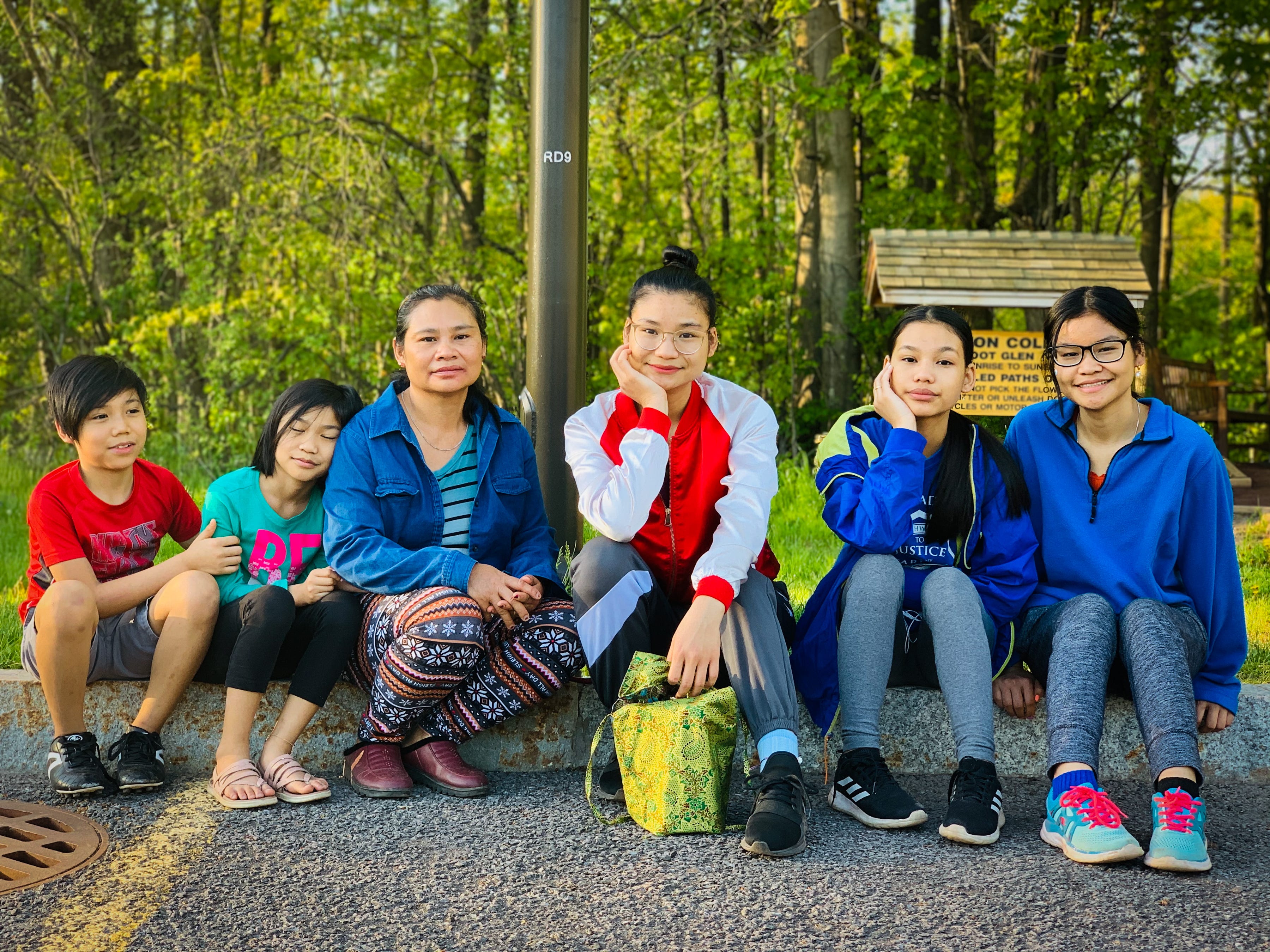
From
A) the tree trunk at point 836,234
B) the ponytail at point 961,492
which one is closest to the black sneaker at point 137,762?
the ponytail at point 961,492

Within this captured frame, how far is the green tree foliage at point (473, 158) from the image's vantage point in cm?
928

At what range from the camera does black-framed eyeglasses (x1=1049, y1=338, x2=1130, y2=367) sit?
10.9 ft

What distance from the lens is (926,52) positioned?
499 inches

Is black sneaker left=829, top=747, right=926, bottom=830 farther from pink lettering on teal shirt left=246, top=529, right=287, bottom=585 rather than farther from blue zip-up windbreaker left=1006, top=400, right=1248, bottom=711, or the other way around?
pink lettering on teal shirt left=246, top=529, right=287, bottom=585

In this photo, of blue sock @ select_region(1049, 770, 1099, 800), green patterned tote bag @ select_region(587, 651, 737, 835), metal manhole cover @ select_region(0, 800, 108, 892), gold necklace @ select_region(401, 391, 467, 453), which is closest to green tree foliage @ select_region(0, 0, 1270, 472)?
gold necklace @ select_region(401, 391, 467, 453)

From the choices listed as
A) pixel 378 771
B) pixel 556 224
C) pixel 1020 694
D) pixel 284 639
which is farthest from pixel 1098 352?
pixel 284 639

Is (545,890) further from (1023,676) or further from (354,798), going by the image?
(1023,676)

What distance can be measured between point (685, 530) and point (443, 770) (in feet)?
3.22

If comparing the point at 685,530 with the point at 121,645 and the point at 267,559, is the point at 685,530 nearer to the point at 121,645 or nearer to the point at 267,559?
the point at 267,559

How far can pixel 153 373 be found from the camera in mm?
10922

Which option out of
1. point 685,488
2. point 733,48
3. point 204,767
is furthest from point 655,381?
point 733,48

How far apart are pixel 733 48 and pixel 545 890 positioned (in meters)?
9.05

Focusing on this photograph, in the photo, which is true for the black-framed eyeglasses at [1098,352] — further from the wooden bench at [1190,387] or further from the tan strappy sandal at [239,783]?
the wooden bench at [1190,387]

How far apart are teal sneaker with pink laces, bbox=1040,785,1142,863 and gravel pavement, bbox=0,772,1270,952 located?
4 centimetres
